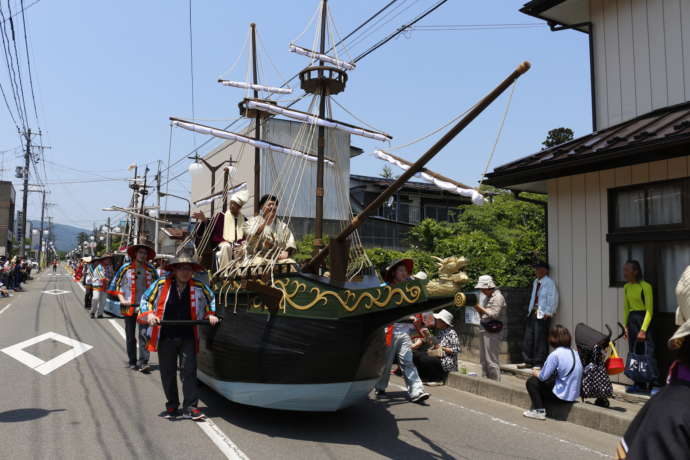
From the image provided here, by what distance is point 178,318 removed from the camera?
630cm

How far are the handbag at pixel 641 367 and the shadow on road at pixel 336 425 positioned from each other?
350 cm

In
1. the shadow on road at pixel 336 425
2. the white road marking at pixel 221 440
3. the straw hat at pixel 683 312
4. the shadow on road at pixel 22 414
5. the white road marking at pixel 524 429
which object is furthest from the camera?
the shadow on road at pixel 22 414

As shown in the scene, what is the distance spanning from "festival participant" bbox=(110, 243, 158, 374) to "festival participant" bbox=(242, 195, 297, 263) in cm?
316

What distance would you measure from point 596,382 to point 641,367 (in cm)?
144

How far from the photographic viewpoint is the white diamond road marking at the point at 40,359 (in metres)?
9.19

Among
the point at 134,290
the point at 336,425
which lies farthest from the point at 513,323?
the point at 134,290

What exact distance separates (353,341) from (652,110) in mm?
6694

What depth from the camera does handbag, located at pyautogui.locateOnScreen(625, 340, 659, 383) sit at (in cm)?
766

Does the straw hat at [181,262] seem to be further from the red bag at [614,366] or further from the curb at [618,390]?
the curb at [618,390]

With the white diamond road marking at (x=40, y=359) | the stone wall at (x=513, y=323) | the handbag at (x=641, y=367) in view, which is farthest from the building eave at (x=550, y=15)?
the white diamond road marking at (x=40, y=359)

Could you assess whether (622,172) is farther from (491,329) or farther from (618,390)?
(618,390)

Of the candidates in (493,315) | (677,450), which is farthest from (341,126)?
(677,450)

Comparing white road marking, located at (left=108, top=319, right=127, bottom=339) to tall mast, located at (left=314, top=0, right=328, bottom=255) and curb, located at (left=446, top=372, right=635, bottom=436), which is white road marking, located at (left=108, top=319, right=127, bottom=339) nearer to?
tall mast, located at (left=314, top=0, right=328, bottom=255)

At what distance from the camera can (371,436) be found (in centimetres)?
576
